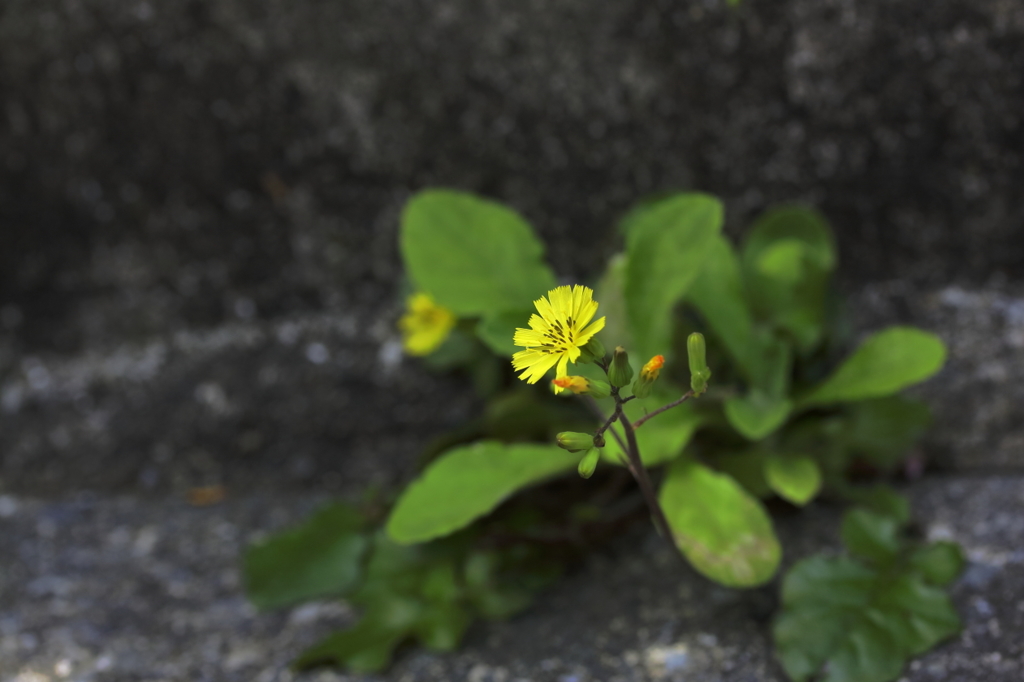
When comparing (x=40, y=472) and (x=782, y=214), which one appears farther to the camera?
(x=40, y=472)

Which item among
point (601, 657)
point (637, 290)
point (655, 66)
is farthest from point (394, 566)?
point (655, 66)

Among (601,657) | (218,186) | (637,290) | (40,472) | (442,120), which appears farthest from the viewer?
(40,472)

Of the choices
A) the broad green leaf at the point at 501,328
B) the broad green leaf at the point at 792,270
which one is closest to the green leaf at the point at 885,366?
the broad green leaf at the point at 792,270

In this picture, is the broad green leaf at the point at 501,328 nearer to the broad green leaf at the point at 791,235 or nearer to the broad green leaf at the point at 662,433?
the broad green leaf at the point at 662,433

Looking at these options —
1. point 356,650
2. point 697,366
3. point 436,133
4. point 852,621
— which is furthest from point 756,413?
point 436,133

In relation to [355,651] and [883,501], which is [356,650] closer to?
[355,651]

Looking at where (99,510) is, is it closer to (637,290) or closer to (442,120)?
(442,120)

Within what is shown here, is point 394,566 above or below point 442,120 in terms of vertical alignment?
below
